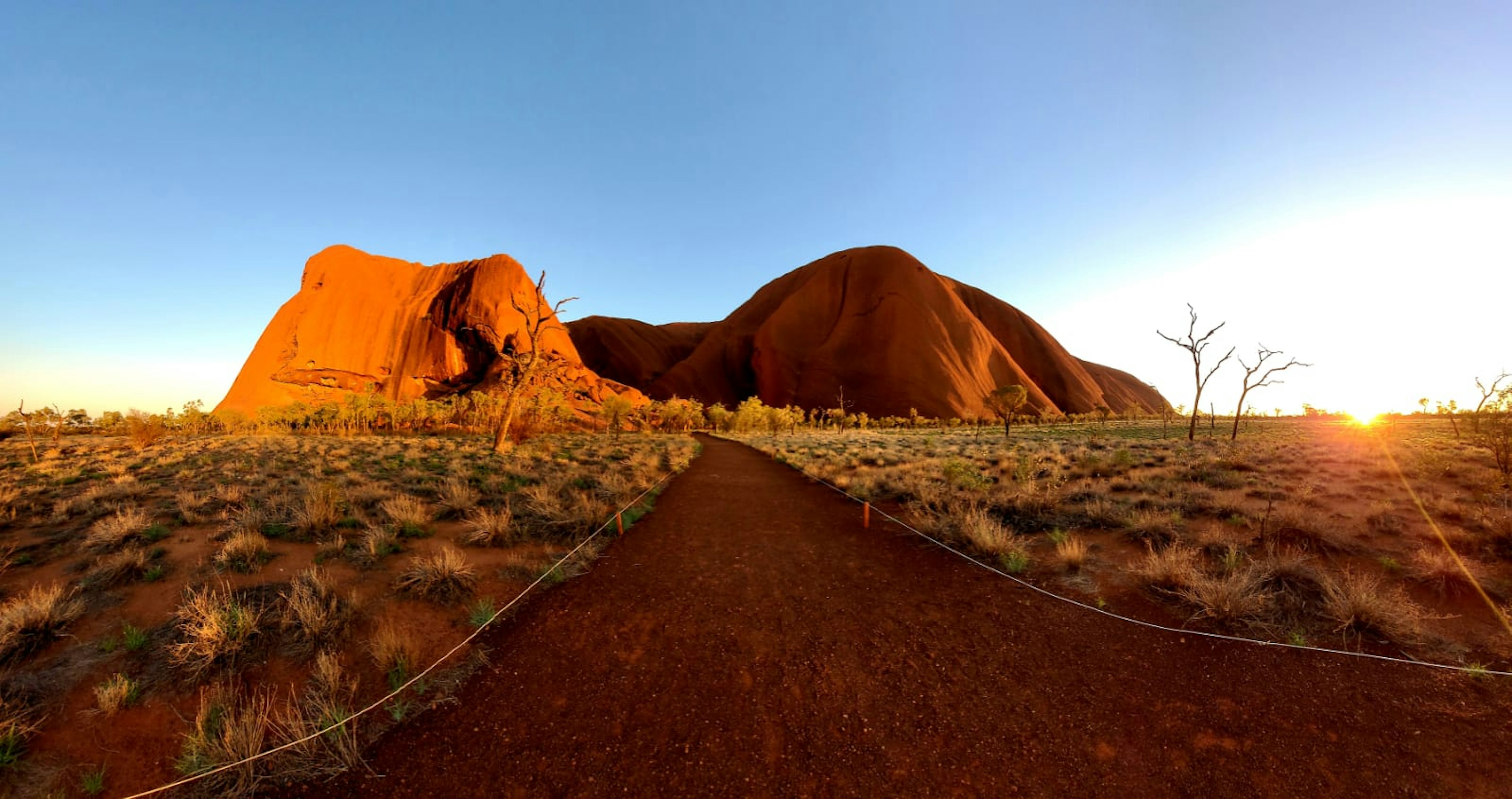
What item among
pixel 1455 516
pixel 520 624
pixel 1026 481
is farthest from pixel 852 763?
pixel 1455 516

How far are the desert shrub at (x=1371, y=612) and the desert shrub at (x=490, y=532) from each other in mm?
10130

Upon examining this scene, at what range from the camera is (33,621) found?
4.32 m

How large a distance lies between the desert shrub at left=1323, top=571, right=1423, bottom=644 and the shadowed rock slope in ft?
227

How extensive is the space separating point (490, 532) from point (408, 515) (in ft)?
5.38

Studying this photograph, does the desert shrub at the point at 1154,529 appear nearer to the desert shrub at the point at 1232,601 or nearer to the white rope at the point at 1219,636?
the desert shrub at the point at 1232,601

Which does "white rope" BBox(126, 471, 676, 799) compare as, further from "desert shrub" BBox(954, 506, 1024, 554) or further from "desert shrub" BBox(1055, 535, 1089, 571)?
"desert shrub" BBox(1055, 535, 1089, 571)

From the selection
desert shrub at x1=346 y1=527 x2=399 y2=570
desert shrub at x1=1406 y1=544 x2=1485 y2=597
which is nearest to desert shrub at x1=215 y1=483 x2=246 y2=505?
desert shrub at x1=346 y1=527 x2=399 y2=570

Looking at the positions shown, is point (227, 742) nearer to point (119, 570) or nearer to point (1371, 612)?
point (119, 570)

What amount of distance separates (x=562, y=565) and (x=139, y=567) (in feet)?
15.5

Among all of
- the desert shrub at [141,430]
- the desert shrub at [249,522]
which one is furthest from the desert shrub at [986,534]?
the desert shrub at [141,430]

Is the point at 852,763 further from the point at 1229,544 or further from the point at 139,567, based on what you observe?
the point at 139,567

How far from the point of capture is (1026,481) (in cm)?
1177

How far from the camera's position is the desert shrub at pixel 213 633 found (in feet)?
13.1

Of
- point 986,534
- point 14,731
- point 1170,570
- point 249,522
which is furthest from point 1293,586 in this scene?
point 249,522
